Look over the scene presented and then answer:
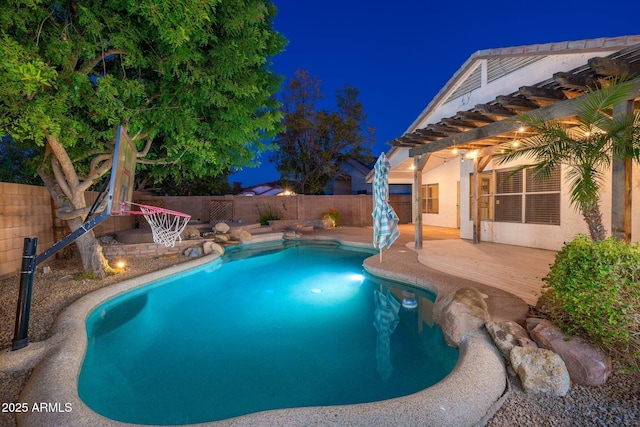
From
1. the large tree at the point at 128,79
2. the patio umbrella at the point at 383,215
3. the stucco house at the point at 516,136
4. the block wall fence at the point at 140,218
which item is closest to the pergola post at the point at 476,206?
the stucco house at the point at 516,136

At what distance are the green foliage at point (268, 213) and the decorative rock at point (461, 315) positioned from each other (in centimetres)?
1260

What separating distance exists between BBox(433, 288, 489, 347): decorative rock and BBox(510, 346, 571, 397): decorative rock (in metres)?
0.83

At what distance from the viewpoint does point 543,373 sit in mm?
2789

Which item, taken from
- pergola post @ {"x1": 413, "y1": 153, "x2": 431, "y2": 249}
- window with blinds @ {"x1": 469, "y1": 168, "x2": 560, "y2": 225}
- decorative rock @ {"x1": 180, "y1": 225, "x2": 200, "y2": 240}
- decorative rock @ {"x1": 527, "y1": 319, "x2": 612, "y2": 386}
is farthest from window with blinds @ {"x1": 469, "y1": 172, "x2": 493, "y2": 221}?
decorative rock @ {"x1": 180, "y1": 225, "x2": 200, "y2": 240}

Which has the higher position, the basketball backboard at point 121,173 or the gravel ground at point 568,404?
the basketball backboard at point 121,173

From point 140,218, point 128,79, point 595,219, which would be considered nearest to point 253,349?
point 595,219

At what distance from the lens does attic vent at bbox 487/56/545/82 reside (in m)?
7.55

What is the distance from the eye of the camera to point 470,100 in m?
9.32

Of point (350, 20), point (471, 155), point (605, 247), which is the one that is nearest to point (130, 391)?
point (605, 247)

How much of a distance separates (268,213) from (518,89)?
1278cm

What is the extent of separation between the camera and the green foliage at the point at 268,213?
16261 millimetres

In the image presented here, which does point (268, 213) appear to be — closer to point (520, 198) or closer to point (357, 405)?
point (520, 198)

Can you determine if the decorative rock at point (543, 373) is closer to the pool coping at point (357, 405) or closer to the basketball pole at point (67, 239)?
the pool coping at point (357, 405)

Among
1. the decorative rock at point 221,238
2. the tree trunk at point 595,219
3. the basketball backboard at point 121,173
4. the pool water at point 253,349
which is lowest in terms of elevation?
the pool water at point 253,349
